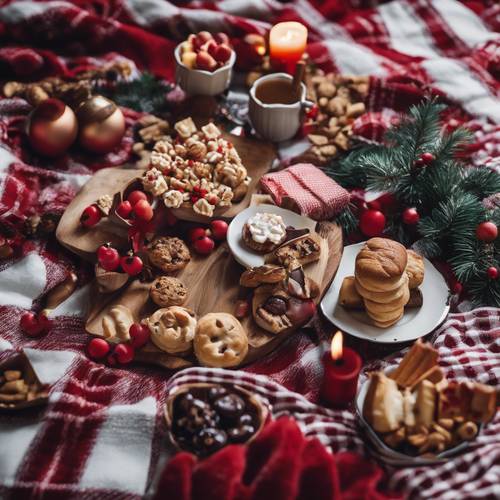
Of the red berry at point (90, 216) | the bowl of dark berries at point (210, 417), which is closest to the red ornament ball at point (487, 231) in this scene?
the bowl of dark berries at point (210, 417)

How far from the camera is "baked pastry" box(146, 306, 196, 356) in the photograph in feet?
4.63

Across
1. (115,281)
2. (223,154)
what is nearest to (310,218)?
(223,154)

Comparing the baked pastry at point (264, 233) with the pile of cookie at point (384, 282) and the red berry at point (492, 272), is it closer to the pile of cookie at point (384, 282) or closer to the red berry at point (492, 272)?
the pile of cookie at point (384, 282)

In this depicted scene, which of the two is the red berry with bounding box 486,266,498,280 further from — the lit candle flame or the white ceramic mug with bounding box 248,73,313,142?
the white ceramic mug with bounding box 248,73,313,142

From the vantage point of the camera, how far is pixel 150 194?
5.49 ft

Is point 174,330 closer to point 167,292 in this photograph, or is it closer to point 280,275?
point 167,292

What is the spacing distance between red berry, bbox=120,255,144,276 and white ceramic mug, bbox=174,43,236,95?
2.15 feet

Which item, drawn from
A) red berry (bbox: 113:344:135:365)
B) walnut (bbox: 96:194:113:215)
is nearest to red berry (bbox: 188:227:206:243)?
walnut (bbox: 96:194:113:215)

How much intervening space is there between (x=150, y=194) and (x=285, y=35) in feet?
2.47

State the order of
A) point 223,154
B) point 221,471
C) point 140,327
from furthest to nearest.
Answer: point 223,154
point 140,327
point 221,471

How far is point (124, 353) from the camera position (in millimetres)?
1421

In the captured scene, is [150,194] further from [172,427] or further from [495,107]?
[495,107]

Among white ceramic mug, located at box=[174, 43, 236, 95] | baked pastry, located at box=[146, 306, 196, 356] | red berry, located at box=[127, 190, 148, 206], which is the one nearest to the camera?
baked pastry, located at box=[146, 306, 196, 356]

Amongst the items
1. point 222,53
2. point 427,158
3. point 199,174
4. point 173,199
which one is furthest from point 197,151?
point 427,158
